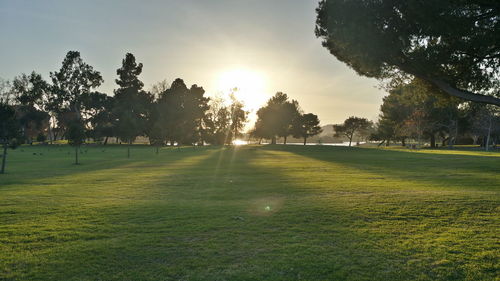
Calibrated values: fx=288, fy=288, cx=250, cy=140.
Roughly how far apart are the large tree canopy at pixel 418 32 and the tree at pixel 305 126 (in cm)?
8946

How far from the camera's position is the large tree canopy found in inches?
504

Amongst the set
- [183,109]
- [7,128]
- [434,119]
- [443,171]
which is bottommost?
[443,171]

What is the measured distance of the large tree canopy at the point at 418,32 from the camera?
42.0ft

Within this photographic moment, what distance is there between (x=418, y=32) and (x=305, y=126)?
9348 cm

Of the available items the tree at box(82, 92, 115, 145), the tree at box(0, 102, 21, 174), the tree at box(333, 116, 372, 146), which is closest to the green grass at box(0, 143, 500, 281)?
the tree at box(0, 102, 21, 174)


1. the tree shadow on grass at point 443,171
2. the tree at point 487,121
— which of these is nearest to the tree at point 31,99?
the tree shadow on grass at point 443,171

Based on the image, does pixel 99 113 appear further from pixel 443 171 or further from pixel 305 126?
pixel 443 171

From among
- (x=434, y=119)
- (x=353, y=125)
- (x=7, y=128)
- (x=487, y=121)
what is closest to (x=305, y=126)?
(x=353, y=125)

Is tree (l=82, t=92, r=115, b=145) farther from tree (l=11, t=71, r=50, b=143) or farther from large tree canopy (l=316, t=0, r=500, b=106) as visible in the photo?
large tree canopy (l=316, t=0, r=500, b=106)

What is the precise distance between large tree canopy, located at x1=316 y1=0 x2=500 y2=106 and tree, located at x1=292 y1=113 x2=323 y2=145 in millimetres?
89465

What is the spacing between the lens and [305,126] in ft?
350

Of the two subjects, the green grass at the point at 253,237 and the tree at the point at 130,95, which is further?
the tree at the point at 130,95

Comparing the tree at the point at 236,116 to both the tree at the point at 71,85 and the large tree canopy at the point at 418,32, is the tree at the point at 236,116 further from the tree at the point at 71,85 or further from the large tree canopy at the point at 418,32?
the large tree canopy at the point at 418,32

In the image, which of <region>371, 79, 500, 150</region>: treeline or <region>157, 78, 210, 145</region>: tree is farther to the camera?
<region>157, 78, 210, 145</region>: tree
